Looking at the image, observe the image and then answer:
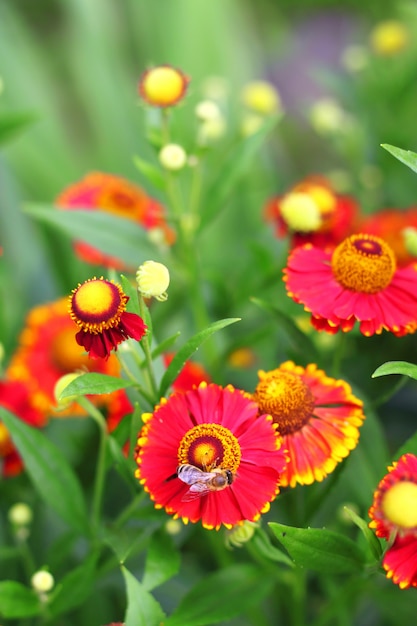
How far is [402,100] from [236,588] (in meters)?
0.66

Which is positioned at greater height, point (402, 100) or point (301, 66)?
point (402, 100)

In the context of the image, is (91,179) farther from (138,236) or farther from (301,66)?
(301,66)

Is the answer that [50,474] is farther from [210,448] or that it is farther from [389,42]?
[389,42]

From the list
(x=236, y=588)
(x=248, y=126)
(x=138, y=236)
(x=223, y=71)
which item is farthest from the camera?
(x=223, y=71)

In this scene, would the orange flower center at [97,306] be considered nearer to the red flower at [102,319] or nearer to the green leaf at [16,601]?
the red flower at [102,319]

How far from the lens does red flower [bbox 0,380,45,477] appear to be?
2.32 feet

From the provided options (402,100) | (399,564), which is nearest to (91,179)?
(402,100)

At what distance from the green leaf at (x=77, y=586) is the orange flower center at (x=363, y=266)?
0.28m

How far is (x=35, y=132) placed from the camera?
4.36 ft

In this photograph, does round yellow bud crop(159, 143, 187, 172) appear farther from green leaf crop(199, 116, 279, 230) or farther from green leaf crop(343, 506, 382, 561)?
green leaf crop(343, 506, 382, 561)

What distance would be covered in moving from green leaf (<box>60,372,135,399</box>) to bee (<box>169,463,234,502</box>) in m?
0.07

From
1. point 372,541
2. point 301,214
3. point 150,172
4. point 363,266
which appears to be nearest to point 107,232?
point 150,172

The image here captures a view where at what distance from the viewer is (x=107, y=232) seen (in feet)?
2.46

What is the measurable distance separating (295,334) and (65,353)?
0.33 m
